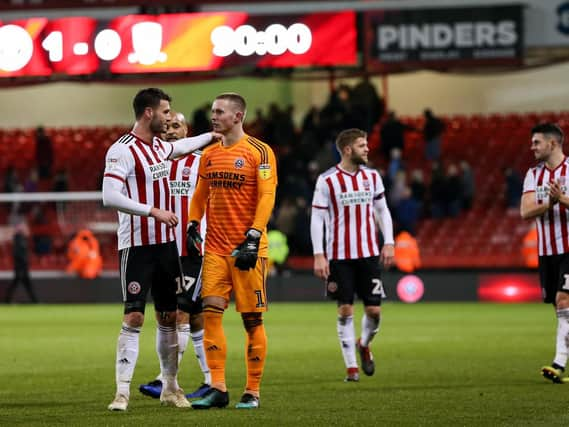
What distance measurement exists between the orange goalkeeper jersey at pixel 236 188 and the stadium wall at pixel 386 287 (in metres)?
15.5

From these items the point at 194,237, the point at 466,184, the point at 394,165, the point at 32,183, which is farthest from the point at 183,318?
the point at 32,183

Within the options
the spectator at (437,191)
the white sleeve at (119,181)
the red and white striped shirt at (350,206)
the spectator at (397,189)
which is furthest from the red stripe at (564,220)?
the spectator at (437,191)

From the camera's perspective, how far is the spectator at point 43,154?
29.6 m

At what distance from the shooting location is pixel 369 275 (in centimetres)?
1200

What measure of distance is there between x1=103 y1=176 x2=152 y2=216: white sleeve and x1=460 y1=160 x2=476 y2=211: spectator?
18.3m

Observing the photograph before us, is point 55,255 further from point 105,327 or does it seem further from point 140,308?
point 140,308

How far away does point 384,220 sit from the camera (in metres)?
12.0

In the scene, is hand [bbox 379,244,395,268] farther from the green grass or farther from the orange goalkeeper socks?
the orange goalkeeper socks

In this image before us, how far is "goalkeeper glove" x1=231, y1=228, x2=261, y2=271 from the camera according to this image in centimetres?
898

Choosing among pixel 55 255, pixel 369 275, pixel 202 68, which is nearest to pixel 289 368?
pixel 369 275

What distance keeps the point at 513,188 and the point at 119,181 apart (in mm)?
18704

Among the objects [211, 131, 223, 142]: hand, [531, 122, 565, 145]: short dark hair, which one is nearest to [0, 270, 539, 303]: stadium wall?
[531, 122, 565, 145]: short dark hair

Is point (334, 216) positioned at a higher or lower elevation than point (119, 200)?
lower

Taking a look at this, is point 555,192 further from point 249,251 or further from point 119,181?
point 119,181
